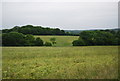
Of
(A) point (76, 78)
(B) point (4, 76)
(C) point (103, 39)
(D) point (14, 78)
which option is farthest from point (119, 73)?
(C) point (103, 39)

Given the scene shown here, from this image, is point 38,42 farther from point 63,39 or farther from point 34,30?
point 34,30

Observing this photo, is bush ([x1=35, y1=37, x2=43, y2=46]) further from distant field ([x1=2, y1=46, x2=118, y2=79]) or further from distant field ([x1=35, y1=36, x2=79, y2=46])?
distant field ([x1=2, y1=46, x2=118, y2=79])

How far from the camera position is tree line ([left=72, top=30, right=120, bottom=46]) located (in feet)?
51.6

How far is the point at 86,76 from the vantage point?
4.89 meters

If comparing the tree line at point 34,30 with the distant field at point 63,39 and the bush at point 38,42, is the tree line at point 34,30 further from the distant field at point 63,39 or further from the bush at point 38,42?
the bush at point 38,42

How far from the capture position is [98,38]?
1606 cm

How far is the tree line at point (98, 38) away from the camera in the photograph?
619 inches

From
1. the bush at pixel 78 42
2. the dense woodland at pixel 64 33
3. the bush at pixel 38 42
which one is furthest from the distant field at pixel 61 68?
the bush at pixel 38 42

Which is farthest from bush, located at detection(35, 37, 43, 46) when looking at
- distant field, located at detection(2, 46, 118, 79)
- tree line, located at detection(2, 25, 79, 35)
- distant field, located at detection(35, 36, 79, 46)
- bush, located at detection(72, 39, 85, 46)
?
distant field, located at detection(2, 46, 118, 79)

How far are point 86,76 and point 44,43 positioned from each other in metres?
15.8

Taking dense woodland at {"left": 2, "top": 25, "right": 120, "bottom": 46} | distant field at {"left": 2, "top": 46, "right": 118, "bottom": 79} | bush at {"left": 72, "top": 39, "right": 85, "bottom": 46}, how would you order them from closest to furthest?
1. distant field at {"left": 2, "top": 46, "right": 118, "bottom": 79}
2. dense woodland at {"left": 2, "top": 25, "right": 120, "bottom": 46}
3. bush at {"left": 72, "top": 39, "right": 85, "bottom": 46}

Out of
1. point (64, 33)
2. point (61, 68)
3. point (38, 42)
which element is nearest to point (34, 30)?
point (64, 33)

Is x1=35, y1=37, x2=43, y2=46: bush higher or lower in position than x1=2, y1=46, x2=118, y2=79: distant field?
higher

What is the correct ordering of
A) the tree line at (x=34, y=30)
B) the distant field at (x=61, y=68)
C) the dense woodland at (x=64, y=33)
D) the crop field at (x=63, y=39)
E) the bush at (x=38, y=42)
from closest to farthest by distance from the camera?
the distant field at (x=61, y=68) → the tree line at (x=34, y=30) → the dense woodland at (x=64, y=33) → the crop field at (x=63, y=39) → the bush at (x=38, y=42)
